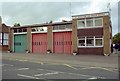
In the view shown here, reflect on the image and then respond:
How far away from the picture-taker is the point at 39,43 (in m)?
42.7

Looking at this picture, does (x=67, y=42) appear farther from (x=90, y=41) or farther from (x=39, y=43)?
(x=39, y=43)

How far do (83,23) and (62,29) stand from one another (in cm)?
435

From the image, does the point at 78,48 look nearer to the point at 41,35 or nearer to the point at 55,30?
the point at 55,30

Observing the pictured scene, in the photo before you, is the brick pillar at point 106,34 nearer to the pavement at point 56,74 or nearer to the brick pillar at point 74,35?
the brick pillar at point 74,35

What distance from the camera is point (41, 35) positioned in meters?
42.5

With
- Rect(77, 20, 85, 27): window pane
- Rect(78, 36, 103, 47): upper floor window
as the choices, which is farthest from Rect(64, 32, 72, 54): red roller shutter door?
Rect(77, 20, 85, 27): window pane

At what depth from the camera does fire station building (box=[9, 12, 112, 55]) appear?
35.0 m

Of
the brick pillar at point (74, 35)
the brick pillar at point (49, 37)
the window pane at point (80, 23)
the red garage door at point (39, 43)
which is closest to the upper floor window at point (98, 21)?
the window pane at point (80, 23)

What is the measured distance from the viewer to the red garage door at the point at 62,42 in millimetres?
39188

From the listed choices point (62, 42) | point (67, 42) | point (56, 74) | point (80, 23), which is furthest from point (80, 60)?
point (62, 42)

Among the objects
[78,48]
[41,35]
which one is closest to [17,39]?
[41,35]

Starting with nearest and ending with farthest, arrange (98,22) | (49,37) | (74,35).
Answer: (98,22) < (74,35) < (49,37)

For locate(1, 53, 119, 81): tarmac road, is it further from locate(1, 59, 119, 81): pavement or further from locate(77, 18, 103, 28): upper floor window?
locate(77, 18, 103, 28): upper floor window

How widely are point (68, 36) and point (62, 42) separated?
4.87 ft
